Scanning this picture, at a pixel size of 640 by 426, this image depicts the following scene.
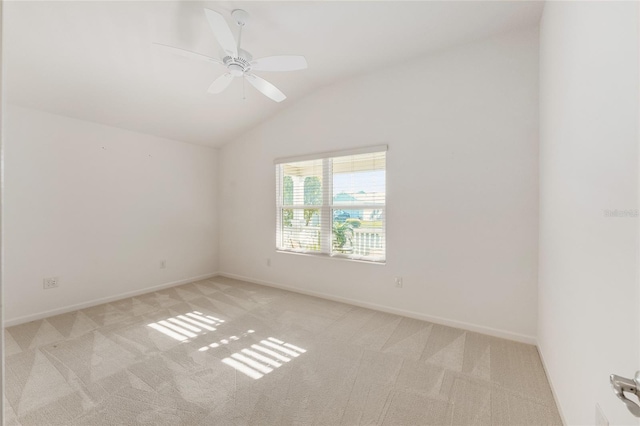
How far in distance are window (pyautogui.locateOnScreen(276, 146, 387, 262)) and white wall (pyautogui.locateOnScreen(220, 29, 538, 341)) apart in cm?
15

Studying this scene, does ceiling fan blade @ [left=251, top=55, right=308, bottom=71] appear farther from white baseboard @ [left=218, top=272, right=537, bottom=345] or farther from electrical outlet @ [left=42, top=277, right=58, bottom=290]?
electrical outlet @ [left=42, top=277, right=58, bottom=290]

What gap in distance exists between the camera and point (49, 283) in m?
3.12

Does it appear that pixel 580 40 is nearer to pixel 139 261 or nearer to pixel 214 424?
pixel 214 424

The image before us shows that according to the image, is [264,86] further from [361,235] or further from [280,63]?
[361,235]

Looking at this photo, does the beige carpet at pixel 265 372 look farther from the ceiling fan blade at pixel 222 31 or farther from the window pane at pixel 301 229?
the ceiling fan blade at pixel 222 31

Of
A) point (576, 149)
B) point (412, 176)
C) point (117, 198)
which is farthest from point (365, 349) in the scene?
point (117, 198)

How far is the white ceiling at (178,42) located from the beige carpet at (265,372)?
90.6 inches

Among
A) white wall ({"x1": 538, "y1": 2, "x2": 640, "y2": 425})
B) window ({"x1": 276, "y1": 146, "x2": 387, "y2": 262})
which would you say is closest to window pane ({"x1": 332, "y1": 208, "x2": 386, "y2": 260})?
window ({"x1": 276, "y1": 146, "x2": 387, "y2": 262})

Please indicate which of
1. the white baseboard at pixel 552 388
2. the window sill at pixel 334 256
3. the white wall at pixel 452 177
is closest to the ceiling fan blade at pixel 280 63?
the white wall at pixel 452 177

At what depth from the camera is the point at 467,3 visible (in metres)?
2.27

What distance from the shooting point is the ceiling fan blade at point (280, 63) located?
2.16m

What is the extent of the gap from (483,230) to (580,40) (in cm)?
170

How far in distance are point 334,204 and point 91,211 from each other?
10.1 feet

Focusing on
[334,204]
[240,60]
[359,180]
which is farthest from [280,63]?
[334,204]
